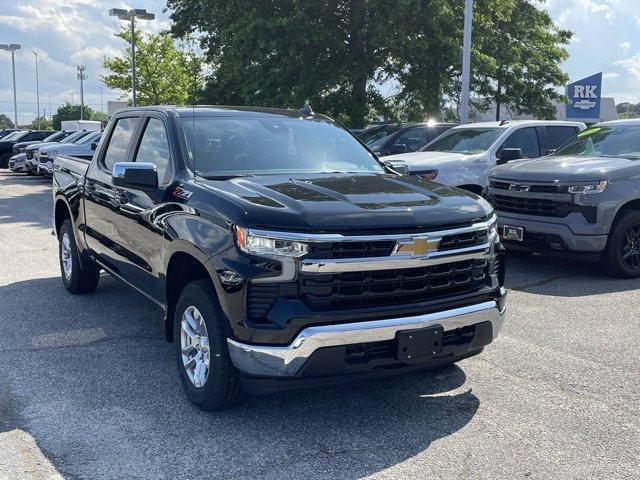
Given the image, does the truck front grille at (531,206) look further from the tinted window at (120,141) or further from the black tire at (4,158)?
the black tire at (4,158)

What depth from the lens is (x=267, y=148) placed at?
4973 mm

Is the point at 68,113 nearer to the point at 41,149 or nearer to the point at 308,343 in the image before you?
the point at 41,149

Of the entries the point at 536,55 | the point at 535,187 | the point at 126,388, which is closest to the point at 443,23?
the point at 536,55

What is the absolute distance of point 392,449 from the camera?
11.9ft

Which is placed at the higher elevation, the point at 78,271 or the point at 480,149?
the point at 480,149

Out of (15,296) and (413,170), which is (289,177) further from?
(413,170)

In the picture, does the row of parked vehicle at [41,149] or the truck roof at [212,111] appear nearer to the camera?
the truck roof at [212,111]

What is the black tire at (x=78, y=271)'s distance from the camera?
670 centimetres

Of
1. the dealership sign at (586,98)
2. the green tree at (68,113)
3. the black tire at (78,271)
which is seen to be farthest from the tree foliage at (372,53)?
the green tree at (68,113)

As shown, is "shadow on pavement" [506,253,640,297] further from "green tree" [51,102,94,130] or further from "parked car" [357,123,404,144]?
"green tree" [51,102,94,130]

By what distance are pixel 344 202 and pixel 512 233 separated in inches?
185

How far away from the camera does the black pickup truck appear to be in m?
3.53

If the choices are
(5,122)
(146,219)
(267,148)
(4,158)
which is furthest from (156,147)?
(5,122)

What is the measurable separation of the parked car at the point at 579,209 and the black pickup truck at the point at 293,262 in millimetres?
3455
